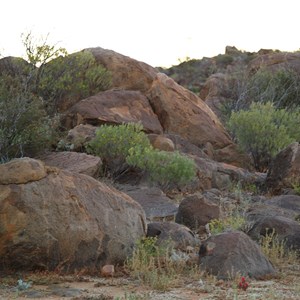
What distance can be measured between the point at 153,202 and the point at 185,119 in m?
7.63

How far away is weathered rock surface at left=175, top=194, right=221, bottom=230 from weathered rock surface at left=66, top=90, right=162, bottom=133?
6.88 metres

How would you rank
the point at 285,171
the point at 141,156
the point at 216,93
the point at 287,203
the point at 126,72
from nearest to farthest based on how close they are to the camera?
the point at 287,203 → the point at 141,156 → the point at 285,171 → the point at 126,72 → the point at 216,93

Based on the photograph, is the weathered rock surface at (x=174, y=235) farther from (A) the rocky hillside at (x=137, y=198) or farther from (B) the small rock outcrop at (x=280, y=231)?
(B) the small rock outcrop at (x=280, y=231)

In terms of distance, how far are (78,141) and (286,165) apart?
5067 millimetres

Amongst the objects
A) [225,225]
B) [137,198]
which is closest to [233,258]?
[225,225]

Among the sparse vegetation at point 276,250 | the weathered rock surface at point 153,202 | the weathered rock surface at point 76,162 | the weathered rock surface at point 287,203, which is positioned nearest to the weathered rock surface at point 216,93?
the weathered rock surface at point 287,203

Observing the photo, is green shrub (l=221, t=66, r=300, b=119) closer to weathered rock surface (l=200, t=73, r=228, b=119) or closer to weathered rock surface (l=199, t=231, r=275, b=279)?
weathered rock surface (l=200, t=73, r=228, b=119)

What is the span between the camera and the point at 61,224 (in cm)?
672

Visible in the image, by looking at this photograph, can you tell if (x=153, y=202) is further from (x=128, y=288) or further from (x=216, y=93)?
(x=216, y=93)

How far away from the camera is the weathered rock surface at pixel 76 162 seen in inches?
465

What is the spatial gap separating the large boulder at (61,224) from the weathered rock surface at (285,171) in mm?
7716

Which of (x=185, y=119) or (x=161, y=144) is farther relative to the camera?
(x=185, y=119)

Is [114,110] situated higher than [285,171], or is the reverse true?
[114,110]

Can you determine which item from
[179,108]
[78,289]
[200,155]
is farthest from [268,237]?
[179,108]
